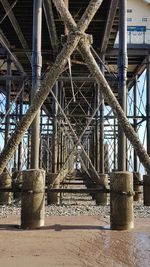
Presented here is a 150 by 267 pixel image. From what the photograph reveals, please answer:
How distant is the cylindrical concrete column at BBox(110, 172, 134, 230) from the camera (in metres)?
5.95

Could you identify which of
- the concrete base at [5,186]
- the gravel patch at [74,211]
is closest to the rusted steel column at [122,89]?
the gravel patch at [74,211]

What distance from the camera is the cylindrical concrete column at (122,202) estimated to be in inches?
234

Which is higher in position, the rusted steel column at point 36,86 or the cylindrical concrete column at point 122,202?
the rusted steel column at point 36,86

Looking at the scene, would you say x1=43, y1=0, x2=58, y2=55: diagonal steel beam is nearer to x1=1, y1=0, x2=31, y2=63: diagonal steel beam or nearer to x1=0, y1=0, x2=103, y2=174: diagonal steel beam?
x1=1, y1=0, x2=31, y2=63: diagonal steel beam

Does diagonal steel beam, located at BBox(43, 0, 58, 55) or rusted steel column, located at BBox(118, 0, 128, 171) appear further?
diagonal steel beam, located at BBox(43, 0, 58, 55)

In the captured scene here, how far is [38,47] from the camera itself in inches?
295

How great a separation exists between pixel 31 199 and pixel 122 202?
1.39 m

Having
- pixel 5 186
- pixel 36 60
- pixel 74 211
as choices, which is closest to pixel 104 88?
pixel 36 60

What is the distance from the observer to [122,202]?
19.5 feet

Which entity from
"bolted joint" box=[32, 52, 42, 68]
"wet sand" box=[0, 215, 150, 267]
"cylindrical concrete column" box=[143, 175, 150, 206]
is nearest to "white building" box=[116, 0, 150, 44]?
"cylindrical concrete column" box=[143, 175, 150, 206]

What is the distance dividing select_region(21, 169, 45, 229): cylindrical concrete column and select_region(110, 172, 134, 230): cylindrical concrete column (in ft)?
3.78

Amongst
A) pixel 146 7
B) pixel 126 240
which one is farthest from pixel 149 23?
pixel 126 240

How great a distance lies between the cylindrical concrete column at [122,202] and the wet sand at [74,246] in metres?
0.17

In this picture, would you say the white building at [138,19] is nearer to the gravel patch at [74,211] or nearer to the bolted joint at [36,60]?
the gravel patch at [74,211]
